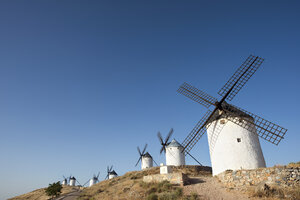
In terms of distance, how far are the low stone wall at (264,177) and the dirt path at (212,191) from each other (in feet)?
2.20

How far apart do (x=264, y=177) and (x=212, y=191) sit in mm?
3280

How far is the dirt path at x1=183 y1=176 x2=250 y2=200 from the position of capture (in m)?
10.8

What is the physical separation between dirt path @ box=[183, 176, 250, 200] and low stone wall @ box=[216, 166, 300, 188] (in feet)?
2.20

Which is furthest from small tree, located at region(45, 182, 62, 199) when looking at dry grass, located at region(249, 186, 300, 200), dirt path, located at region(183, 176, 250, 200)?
dry grass, located at region(249, 186, 300, 200)

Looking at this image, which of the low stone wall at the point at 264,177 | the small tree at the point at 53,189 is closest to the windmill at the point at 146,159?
the small tree at the point at 53,189

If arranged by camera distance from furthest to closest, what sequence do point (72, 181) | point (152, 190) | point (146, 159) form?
1. point (72, 181)
2. point (146, 159)
3. point (152, 190)

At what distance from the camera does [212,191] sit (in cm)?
1194

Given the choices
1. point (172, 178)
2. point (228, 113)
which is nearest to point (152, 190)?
point (172, 178)

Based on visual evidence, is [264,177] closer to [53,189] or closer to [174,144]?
[174,144]

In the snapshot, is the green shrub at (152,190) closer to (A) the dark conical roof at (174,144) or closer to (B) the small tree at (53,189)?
(B) the small tree at (53,189)

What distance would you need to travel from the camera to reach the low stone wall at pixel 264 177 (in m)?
10.4

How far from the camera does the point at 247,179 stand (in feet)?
38.3

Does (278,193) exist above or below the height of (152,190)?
below

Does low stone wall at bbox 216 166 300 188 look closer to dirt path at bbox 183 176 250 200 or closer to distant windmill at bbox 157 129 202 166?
dirt path at bbox 183 176 250 200
